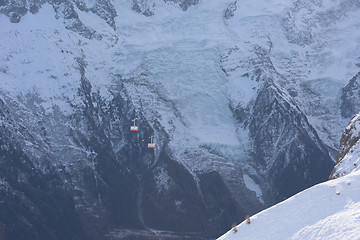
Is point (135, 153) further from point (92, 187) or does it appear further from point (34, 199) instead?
point (34, 199)

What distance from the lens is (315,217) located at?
43125 mm

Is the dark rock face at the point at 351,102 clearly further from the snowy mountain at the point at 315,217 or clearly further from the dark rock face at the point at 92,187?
the snowy mountain at the point at 315,217

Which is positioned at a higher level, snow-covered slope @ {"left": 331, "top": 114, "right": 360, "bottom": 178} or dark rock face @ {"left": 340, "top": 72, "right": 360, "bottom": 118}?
dark rock face @ {"left": 340, "top": 72, "right": 360, "bottom": 118}

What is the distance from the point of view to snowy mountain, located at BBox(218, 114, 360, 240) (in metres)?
40.7

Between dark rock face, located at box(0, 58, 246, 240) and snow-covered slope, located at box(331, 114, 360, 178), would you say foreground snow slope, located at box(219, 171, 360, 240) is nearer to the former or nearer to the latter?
snow-covered slope, located at box(331, 114, 360, 178)

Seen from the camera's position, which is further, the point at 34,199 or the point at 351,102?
the point at 351,102

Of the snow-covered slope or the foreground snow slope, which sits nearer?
the foreground snow slope

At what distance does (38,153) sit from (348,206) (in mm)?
146492

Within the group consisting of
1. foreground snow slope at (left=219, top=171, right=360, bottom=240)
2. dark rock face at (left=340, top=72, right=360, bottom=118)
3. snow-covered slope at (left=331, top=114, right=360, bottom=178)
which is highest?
dark rock face at (left=340, top=72, right=360, bottom=118)

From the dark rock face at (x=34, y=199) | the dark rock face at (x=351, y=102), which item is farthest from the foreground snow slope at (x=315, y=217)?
the dark rock face at (x=351, y=102)

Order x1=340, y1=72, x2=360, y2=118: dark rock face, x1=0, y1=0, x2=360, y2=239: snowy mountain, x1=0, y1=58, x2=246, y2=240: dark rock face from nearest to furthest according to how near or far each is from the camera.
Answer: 1. x1=0, y1=58, x2=246, y2=240: dark rock face
2. x1=0, y1=0, x2=360, y2=239: snowy mountain
3. x1=340, y1=72, x2=360, y2=118: dark rock face

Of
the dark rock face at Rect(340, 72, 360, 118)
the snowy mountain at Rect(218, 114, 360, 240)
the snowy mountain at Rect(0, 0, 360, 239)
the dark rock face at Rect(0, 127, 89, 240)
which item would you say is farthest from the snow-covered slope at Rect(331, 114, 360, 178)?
the dark rock face at Rect(340, 72, 360, 118)

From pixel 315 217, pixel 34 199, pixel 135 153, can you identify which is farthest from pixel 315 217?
pixel 135 153

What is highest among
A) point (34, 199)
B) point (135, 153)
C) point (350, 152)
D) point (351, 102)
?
point (135, 153)
